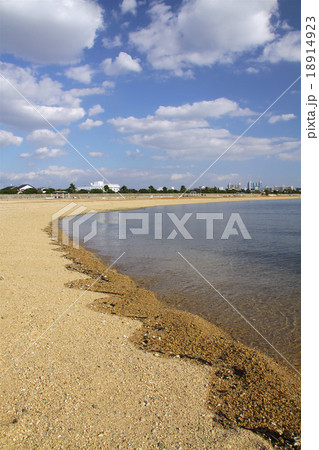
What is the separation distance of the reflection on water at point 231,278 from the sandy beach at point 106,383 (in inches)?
41.2

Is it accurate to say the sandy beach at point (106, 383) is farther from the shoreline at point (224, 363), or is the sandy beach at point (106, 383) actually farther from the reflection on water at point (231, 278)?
the reflection on water at point (231, 278)

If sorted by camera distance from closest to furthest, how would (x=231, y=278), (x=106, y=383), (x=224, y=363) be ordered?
(x=106, y=383), (x=224, y=363), (x=231, y=278)

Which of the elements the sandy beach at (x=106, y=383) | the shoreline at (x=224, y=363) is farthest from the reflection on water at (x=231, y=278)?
the sandy beach at (x=106, y=383)

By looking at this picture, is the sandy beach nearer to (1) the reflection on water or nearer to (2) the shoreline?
(2) the shoreline

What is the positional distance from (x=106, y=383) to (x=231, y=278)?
7284mm

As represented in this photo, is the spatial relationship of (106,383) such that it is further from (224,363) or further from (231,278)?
(231,278)

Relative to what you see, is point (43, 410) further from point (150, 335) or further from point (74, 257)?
point (74, 257)

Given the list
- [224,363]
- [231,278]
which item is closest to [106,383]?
[224,363]

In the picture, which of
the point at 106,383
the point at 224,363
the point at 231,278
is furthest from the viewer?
the point at 231,278

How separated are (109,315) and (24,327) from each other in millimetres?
1670

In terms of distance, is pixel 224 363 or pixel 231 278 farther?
pixel 231 278

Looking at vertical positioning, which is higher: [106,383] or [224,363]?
[106,383]

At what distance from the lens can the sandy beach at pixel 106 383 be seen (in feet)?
10.6

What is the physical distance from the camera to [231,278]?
1059 cm
